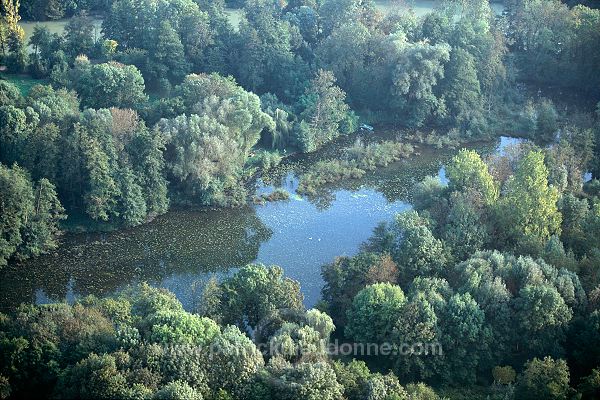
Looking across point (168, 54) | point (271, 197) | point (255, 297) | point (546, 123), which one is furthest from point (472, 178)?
point (168, 54)

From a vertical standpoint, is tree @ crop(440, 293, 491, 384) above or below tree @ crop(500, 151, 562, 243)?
below

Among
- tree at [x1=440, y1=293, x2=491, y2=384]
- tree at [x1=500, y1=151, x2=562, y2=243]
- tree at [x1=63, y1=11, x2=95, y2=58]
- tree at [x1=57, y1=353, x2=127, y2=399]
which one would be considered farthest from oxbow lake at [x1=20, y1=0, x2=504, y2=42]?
tree at [x1=57, y1=353, x2=127, y2=399]

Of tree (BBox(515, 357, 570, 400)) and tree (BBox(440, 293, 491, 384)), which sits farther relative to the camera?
tree (BBox(440, 293, 491, 384))

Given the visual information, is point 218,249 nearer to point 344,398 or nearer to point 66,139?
point 66,139

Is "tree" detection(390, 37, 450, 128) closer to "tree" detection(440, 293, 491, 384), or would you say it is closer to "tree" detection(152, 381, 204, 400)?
"tree" detection(440, 293, 491, 384)

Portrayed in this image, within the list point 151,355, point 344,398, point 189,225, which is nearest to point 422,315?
point 344,398

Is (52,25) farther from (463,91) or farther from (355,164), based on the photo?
(463,91)
